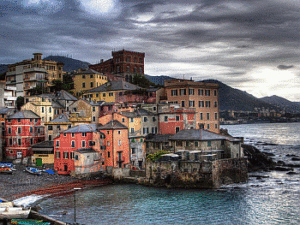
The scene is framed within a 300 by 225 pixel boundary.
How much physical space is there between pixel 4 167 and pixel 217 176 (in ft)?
132

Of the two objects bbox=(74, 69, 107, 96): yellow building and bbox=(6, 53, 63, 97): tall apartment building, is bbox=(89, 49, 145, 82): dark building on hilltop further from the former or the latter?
bbox=(6, 53, 63, 97): tall apartment building

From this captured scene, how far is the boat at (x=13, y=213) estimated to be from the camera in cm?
3859

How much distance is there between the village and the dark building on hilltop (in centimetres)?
3166

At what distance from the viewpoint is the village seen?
6119 centimetres

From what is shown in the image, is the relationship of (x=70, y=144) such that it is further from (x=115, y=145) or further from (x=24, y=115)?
(x=24, y=115)

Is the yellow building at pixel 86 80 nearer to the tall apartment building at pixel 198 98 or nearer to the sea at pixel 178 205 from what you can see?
the tall apartment building at pixel 198 98

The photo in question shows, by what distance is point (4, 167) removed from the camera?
216ft

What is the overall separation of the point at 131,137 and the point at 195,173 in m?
18.4

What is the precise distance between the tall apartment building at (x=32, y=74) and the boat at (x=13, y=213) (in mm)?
74624

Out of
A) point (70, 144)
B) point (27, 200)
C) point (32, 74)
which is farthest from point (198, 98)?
point (32, 74)

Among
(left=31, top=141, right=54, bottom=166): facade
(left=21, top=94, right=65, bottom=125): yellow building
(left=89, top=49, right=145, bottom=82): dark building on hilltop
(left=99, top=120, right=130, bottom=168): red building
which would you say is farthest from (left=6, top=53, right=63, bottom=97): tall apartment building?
(left=99, top=120, right=130, bottom=168): red building

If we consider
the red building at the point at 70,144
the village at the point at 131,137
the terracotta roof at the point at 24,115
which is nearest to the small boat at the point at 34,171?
the red building at the point at 70,144

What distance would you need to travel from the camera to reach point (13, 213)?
39.0 meters

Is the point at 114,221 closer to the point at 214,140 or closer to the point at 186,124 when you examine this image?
the point at 214,140
